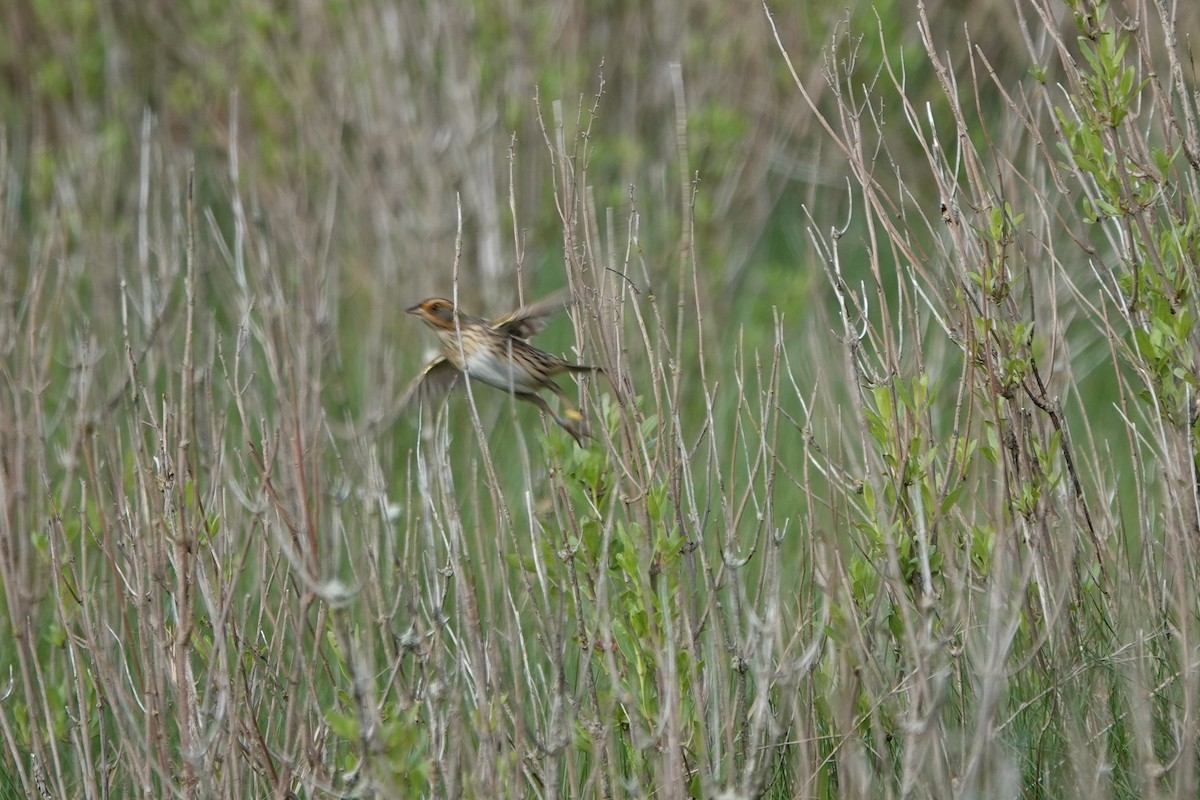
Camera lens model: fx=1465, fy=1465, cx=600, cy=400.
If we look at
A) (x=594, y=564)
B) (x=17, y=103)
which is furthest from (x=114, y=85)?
(x=594, y=564)

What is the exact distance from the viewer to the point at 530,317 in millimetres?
3994

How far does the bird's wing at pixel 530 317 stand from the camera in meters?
3.76

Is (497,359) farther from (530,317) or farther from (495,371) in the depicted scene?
(530,317)

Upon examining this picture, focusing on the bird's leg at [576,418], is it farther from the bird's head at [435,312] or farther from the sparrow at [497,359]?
the bird's head at [435,312]

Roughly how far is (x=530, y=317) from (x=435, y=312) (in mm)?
477

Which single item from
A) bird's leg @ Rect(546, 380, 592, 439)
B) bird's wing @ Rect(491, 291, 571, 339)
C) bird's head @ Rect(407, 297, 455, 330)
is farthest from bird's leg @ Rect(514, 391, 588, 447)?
bird's head @ Rect(407, 297, 455, 330)

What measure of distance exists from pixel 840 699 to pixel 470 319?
167cm

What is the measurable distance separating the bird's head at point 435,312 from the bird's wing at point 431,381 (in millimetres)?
166

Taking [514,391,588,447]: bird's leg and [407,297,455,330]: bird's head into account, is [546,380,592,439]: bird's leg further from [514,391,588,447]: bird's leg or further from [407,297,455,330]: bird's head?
[407,297,455,330]: bird's head

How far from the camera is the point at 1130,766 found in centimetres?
334

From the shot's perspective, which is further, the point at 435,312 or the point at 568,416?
the point at 435,312

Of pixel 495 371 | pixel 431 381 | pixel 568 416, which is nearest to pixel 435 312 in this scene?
pixel 431 381

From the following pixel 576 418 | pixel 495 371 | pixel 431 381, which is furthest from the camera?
pixel 431 381

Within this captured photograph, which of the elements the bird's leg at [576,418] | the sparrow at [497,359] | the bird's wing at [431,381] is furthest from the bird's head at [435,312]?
the bird's leg at [576,418]
